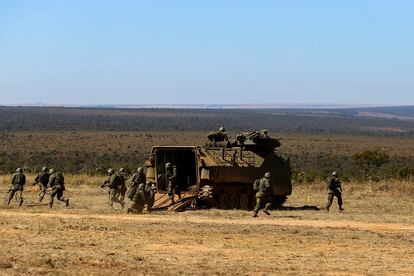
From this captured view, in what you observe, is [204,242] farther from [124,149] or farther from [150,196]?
[124,149]

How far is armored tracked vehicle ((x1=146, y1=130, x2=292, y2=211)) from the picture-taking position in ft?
94.3

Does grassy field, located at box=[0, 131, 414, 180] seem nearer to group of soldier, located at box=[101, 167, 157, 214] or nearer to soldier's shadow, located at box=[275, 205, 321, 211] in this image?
soldier's shadow, located at box=[275, 205, 321, 211]

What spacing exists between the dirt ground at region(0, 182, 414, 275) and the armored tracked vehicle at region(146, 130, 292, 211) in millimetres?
1280

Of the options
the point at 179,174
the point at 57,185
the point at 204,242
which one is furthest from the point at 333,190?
the point at 204,242

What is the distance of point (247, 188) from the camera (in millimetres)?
29734

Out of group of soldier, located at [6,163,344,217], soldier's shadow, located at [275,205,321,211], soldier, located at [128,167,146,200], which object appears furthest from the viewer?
soldier's shadow, located at [275,205,321,211]

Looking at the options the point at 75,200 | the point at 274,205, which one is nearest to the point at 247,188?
the point at 274,205

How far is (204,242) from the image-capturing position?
768 inches

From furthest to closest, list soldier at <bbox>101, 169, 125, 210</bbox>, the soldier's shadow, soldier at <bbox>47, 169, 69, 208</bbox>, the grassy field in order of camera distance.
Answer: the grassy field, the soldier's shadow, soldier at <bbox>47, 169, 69, 208</bbox>, soldier at <bbox>101, 169, 125, 210</bbox>

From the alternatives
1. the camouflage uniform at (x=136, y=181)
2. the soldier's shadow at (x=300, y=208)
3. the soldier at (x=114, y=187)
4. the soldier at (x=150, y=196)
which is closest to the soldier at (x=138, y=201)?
the soldier at (x=150, y=196)

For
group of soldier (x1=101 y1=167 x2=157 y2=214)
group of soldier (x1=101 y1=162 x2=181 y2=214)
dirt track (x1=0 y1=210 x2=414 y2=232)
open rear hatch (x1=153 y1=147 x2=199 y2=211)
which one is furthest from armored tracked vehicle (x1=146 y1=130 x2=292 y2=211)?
dirt track (x1=0 y1=210 x2=414 y2=232)

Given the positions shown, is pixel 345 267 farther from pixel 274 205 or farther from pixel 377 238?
pixel 274 205

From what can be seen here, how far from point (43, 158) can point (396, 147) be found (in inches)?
1885

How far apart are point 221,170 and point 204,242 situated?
30.9 feet
